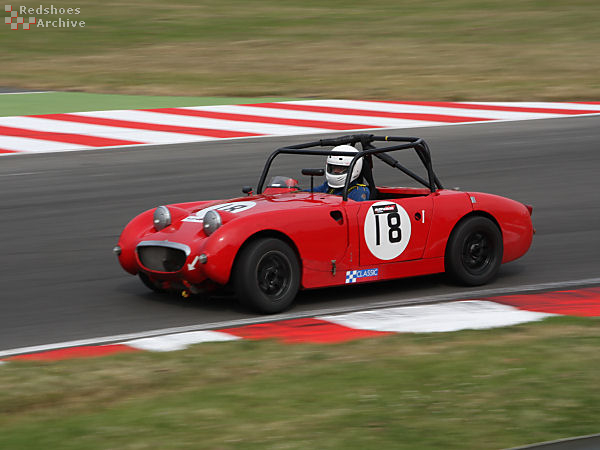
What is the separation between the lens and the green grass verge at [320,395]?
506cm

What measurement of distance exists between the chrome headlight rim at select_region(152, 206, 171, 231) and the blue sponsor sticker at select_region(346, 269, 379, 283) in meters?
1.44

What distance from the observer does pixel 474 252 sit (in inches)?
347

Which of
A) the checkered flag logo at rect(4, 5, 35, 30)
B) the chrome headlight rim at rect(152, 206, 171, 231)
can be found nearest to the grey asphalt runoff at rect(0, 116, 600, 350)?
the chrome headlight rim at rect(152, 206, 171, 231)

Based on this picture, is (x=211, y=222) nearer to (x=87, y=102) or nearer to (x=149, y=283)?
(x=149, y=283)

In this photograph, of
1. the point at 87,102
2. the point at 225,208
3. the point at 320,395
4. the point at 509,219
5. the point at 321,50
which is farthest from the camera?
the point at 321,50

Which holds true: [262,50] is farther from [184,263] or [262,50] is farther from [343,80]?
[184,263]

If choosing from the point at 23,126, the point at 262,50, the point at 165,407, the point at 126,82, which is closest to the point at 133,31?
the point at 262,50

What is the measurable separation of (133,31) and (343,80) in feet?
33.2

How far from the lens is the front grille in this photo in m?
7.77

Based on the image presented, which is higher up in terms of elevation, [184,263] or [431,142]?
[431,142]

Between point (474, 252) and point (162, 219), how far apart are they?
2621 millimetres

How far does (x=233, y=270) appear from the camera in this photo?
7605 mm

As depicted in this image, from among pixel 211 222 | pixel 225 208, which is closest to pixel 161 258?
pixel 211 222

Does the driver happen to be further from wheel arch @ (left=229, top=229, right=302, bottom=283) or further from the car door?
wheel arch @ (left=229, top=229, right=302, bottom=283)
